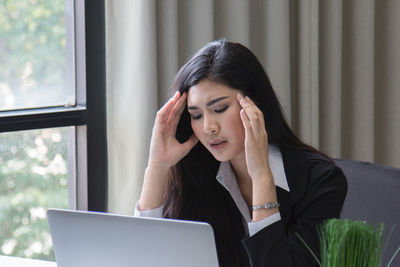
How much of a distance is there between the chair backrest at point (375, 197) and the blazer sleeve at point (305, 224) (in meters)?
0.10

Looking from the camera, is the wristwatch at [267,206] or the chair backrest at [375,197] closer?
the wristwatch at [267,206]

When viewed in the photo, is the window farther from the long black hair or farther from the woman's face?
the woman's face

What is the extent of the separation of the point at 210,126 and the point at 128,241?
0.48 m

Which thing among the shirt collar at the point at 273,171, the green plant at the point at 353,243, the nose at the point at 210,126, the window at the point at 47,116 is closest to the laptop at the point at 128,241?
the green plant at the point at 353,243

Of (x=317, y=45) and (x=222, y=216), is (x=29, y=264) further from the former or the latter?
(x=317, y=45)

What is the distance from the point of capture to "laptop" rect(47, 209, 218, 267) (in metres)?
1.13

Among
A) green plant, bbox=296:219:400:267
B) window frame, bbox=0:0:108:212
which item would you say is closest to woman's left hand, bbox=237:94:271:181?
green plant, bbox=296:219:400:267

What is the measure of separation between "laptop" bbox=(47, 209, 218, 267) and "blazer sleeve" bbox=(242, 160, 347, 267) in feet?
1.04

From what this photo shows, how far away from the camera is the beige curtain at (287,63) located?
2.09 metres

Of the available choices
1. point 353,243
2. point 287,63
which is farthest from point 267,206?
point 287,63

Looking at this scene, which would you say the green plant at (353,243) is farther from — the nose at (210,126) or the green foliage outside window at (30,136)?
the green foliage outside window at (30,136)

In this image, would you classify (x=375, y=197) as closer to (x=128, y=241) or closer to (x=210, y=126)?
(x=210, y=126)

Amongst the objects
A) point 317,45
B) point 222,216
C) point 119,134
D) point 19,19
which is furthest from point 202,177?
point 317,45

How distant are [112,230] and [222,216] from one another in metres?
0.58
